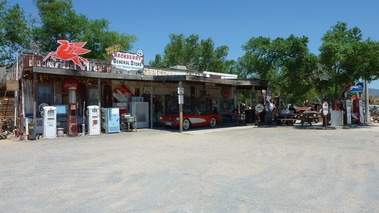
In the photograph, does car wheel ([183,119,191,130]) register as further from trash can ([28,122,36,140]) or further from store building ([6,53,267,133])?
trash can ([28,122,36,140])

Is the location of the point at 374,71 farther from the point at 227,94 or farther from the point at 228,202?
the point at 228,202

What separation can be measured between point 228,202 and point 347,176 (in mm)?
→ 3027

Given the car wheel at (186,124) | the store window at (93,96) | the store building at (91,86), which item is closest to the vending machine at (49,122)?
the store building at (91,86)

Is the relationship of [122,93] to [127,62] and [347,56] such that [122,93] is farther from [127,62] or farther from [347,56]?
[347,56]

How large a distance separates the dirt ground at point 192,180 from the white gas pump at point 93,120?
5.01 m

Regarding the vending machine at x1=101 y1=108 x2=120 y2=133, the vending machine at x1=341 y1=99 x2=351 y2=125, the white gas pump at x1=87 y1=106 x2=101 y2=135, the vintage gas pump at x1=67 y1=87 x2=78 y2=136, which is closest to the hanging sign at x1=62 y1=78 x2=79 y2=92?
the vintage gas pump at x1=67 y1=87 x2=78 y2=136

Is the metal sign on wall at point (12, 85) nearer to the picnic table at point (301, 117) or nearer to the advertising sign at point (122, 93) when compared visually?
the advertising sign at point (122, 93)

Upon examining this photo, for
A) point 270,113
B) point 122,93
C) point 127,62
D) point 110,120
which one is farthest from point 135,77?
point 270,113

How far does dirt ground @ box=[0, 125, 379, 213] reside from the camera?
4328mm

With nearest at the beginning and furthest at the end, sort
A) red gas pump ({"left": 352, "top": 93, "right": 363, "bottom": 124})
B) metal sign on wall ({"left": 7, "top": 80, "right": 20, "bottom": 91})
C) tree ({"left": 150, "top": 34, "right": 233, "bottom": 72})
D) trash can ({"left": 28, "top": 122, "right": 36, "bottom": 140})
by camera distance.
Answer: trash can ({"left": 28, "top": 122, "right": 36, "bottom": 140}), metal sign on wall ({"left": 7, "top": 80, "right": 20, "bottom": 91}), red gas pump ({"left": 352, "top": 93, "right": 363, "bottom": 124}), tree ({"left": 150, "top": 34, "right": 233, "bottom": 72})

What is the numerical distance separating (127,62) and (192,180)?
38.1 ft

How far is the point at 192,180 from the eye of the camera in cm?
571

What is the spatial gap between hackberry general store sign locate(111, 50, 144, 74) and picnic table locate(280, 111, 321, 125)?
9889 mm

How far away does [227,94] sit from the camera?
24.0 metres
